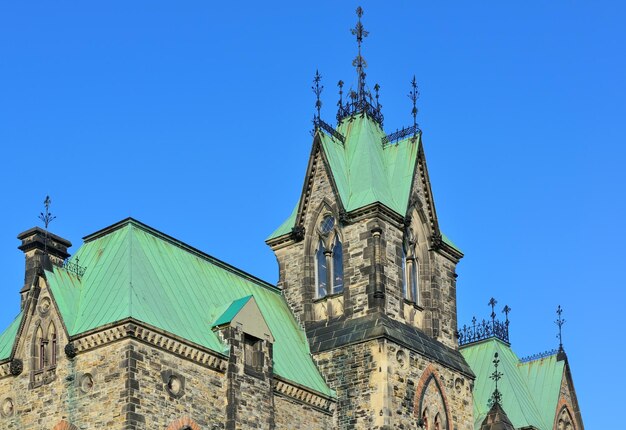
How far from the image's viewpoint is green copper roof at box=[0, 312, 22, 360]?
51.1 m

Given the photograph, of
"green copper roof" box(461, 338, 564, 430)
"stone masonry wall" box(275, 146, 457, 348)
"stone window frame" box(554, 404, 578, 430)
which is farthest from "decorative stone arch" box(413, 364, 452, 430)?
"stone window frame" box(554, 404, 578, 430)

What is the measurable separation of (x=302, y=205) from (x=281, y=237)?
174 centimetres

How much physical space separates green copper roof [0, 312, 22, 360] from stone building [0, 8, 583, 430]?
0.47 feet

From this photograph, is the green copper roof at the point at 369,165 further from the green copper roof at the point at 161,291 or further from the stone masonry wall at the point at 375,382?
the stone masonry wall at the point at 375,382

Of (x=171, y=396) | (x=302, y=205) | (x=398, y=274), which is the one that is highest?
(x=302, y=205)

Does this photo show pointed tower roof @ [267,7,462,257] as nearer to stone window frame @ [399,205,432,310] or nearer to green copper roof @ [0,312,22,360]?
stone window frame @ [399,205,432,310]

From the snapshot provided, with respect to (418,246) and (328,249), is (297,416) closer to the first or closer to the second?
(328,249)

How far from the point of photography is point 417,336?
58281 millimetres

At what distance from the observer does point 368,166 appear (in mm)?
61156

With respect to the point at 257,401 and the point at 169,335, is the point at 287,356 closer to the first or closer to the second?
the point at 257,401

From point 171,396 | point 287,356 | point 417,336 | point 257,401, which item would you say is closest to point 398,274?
point 417,336

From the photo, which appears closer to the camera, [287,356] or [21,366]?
[21,366]

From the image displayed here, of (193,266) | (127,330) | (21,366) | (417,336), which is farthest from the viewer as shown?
(417,336)

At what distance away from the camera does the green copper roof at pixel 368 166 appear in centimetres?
6003
